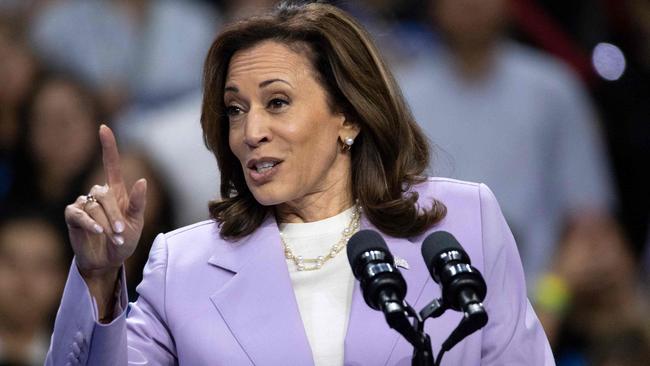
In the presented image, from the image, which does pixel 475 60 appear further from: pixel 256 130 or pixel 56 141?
pixel 256 130

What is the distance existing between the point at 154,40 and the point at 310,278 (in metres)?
2.79

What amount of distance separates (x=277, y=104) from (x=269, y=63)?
0.28ft

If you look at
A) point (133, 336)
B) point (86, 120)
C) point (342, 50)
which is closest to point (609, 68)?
point (86, 120)

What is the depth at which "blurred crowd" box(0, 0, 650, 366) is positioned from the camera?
174 inches

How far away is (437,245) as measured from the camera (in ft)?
6.68

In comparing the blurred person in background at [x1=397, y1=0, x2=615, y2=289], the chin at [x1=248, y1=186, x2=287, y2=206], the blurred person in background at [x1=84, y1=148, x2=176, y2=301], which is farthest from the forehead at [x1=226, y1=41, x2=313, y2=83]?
the blurred person in background at [x1=397, y1=0, x2=615, y2=289]

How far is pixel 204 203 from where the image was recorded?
15.3 ft

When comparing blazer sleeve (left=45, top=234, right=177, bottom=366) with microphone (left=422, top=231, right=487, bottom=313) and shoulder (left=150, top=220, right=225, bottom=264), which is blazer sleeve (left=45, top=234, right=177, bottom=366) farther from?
microphone (left=422, top=231, right=487, bottom=313)

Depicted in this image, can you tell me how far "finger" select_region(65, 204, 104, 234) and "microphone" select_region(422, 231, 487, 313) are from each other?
62 centimetres

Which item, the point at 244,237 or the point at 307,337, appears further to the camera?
the point at 244,237

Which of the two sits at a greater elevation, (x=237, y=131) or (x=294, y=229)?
(x=237, y=131)

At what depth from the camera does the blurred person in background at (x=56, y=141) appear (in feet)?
15.9

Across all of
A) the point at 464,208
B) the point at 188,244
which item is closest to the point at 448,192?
the point at 464,208

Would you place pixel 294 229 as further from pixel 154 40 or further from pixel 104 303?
pixel 154 40
